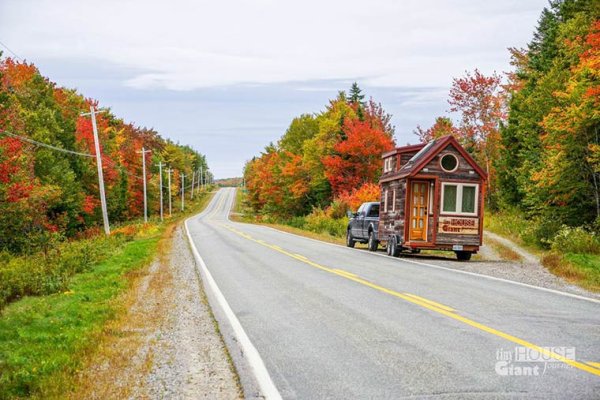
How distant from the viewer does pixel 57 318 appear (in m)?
10.3

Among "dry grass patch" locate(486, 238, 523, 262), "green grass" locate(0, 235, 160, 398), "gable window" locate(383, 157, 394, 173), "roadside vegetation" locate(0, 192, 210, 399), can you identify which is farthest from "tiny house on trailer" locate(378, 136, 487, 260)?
"green grass" locate(0, 235, 160, 398)

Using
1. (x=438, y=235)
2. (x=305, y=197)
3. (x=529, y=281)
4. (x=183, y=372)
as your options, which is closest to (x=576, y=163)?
(x=438, y=235)

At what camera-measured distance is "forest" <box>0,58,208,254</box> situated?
3058cm

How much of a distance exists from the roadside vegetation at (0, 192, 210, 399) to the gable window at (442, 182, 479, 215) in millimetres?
10900

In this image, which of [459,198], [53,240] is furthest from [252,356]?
[53,240]

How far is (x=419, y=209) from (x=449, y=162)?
2.15 meters

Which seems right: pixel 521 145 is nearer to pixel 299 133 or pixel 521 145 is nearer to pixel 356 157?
pixel 356 157

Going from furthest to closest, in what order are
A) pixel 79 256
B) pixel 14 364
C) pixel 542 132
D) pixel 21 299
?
1. pixel 542 132
2. pixel 79 256
3. pixel 21 299
4. pixel 14 364

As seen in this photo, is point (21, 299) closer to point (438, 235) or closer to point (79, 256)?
point (79, 256)

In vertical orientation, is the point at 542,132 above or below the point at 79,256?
above

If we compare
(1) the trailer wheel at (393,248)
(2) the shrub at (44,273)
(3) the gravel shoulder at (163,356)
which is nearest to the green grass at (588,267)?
(1) the trailer wheel at (393,248)

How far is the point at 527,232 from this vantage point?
1109 inches

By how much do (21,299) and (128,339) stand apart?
634cm

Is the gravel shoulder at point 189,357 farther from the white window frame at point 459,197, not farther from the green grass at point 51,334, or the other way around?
the white window frame at point 459,197
